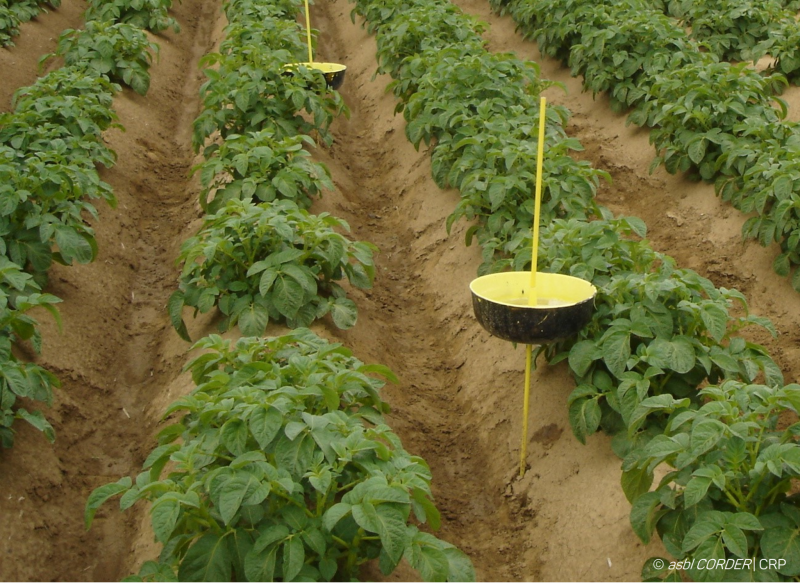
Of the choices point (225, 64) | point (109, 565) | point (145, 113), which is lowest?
point (109, 565)

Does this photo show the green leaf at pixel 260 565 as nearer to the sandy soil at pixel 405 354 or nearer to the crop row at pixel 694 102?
the sandy soil at pixel 405 354

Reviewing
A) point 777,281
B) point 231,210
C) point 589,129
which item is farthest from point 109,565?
point 589,129

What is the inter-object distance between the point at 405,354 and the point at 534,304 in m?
1.74

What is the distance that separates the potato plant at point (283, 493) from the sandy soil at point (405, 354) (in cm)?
87

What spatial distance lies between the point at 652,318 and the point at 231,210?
94.5 inches

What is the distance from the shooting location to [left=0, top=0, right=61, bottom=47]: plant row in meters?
9.44

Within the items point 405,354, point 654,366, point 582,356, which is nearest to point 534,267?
point 582,356

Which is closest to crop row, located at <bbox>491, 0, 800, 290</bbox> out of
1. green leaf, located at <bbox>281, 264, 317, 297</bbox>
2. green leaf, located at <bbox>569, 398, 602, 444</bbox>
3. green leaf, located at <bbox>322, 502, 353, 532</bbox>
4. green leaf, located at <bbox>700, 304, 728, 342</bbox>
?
green leaf, located at <bbox>700, 304, 728, 342</bbox>

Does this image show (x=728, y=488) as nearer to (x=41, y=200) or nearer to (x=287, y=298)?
(x=287, y=298)

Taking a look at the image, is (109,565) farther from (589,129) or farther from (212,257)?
(589,129)

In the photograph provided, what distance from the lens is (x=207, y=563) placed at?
108 inches

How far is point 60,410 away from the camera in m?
4.63

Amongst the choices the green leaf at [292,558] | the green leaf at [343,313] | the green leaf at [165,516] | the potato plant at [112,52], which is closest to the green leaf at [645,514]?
the green leaf at [292,558]

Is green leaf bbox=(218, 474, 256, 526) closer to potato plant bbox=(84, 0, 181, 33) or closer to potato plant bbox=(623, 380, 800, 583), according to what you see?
potato plant bbox=(623, 380, 800, 583)
